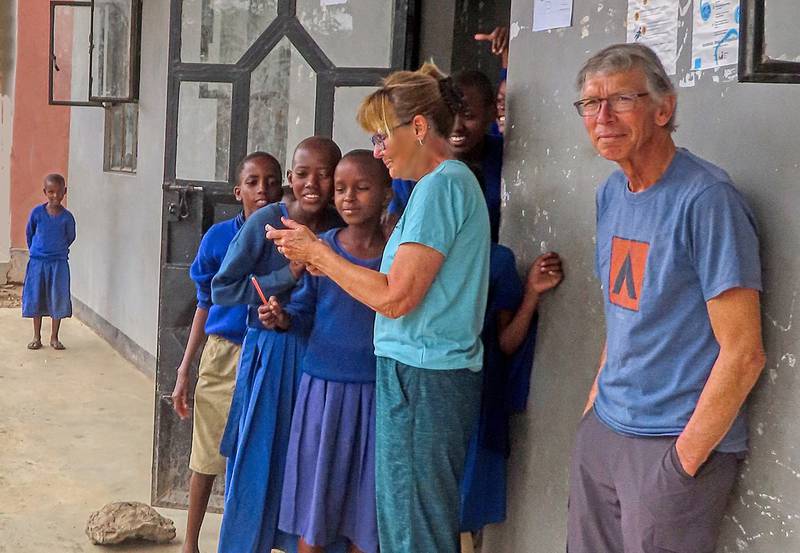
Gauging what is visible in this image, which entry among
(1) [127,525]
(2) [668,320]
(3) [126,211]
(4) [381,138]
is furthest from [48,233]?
(2) [668,320]

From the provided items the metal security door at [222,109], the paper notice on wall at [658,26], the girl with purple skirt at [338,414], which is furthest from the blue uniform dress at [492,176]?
the metal security door at [222,109]

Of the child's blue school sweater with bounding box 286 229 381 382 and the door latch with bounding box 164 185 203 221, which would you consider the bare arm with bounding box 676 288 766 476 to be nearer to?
the child's blue school sweater with bounding box 286 229 381 382

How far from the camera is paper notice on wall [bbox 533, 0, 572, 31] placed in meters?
2.56

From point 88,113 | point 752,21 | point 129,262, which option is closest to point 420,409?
point 752,21

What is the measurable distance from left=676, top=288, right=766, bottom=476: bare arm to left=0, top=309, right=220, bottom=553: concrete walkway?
251cm

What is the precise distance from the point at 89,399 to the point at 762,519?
5088mm

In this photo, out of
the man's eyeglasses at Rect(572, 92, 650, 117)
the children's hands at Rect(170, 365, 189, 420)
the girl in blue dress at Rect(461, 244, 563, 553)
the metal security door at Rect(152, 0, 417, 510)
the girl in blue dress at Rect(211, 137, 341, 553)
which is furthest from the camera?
the metal security door at Rect(152, 0, 417, 510)

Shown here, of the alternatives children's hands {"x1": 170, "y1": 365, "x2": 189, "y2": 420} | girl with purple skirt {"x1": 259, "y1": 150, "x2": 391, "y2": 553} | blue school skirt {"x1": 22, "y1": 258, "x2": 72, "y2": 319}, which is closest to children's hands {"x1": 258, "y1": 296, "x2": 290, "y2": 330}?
Result: girl with purple skirt {"x1": 259, "y1": 150, "x2": 391, "y2": 553}

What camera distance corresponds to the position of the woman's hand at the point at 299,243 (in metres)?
2.50

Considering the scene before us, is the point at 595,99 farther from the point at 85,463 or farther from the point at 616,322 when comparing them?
the point at 85,463

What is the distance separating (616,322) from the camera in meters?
2.01

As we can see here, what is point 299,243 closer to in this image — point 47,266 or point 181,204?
point 181,204

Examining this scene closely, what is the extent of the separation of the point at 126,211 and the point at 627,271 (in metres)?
6.18

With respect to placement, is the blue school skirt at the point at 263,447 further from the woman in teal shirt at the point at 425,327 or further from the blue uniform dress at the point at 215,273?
the woman in teal shirt at the point at 425,327
